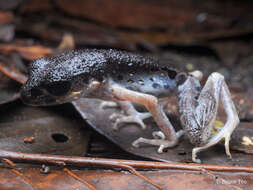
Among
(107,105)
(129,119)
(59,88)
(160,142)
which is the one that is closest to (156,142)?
(160,142)

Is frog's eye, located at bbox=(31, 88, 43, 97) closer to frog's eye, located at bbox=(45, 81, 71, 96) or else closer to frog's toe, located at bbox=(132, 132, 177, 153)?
frog's eye, located at bbox=(45, 81, 71, 96)

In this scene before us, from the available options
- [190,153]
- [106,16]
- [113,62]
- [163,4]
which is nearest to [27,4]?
[106,16]

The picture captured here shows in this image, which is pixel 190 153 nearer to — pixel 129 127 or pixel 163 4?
pixel 129 127

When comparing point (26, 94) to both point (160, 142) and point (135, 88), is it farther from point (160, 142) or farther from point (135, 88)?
point (160, 142)

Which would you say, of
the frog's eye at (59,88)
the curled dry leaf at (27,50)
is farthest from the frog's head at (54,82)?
the curled dry leaf at (27,50)

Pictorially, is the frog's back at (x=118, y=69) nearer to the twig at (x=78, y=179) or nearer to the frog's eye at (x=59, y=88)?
the frog's eye at (x=59, y=88)

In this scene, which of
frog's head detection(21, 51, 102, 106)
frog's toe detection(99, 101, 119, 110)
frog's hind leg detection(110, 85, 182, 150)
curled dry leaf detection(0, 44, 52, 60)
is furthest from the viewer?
curled dry leaf detection(0, 44, 52, 60)

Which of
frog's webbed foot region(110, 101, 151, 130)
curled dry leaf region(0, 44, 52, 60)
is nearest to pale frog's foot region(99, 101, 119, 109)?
frog's webbed foot region(110, 101, 151, 130)
